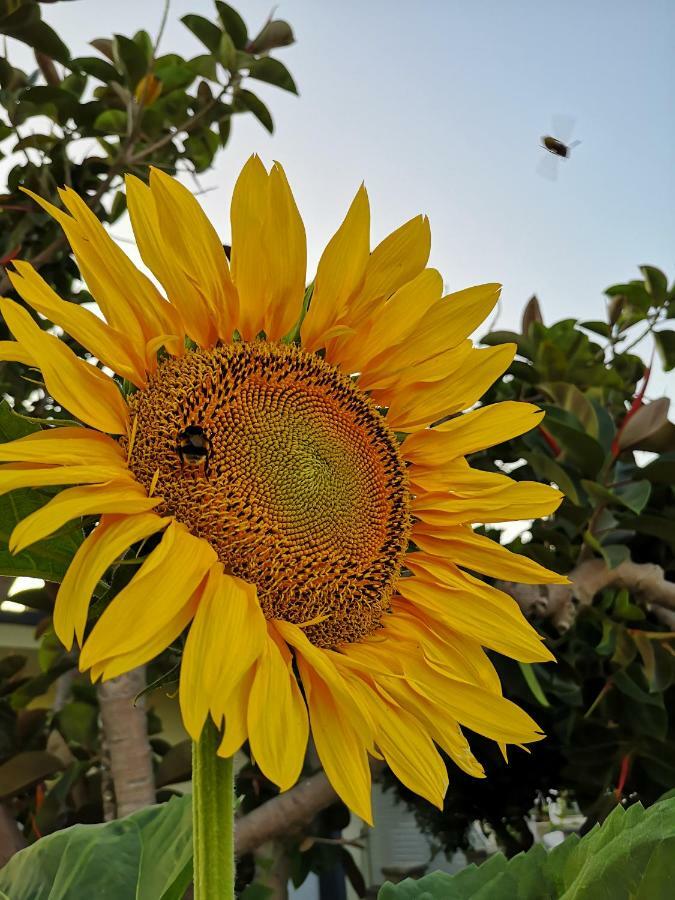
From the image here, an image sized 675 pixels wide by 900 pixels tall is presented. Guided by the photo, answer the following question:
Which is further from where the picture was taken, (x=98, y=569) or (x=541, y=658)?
(x=541, y=658)

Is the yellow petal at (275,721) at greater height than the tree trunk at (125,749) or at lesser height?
greater

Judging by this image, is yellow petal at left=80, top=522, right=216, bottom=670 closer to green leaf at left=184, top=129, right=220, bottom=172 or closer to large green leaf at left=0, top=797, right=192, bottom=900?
large green leaf at left=0, top=797, right=192, bottom=900

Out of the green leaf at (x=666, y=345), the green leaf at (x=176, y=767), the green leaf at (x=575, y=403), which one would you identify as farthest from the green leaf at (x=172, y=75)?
the green leaf at (x=176, y=767)

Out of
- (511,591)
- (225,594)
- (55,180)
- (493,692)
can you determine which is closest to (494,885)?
(493,692)

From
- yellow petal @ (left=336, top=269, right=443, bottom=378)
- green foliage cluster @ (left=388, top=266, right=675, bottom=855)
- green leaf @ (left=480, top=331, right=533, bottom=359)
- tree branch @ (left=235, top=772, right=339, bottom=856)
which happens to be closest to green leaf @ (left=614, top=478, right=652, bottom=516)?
green foliage cluster @ (left=388, top=266, right=675, bottom=855)

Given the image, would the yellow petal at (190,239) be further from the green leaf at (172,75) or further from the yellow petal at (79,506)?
the green leaf at (172,75)

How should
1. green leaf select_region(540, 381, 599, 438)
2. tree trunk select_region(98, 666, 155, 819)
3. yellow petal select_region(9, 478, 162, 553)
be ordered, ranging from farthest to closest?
1. green leaf select_region(540, 381, 599, 438)
2. tree trunk select_region(98, 666, 155, 819)
3. yellow petal select_region(9, 478, 162, 553)

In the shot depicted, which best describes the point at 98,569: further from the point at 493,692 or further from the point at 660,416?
the point at 660,416
